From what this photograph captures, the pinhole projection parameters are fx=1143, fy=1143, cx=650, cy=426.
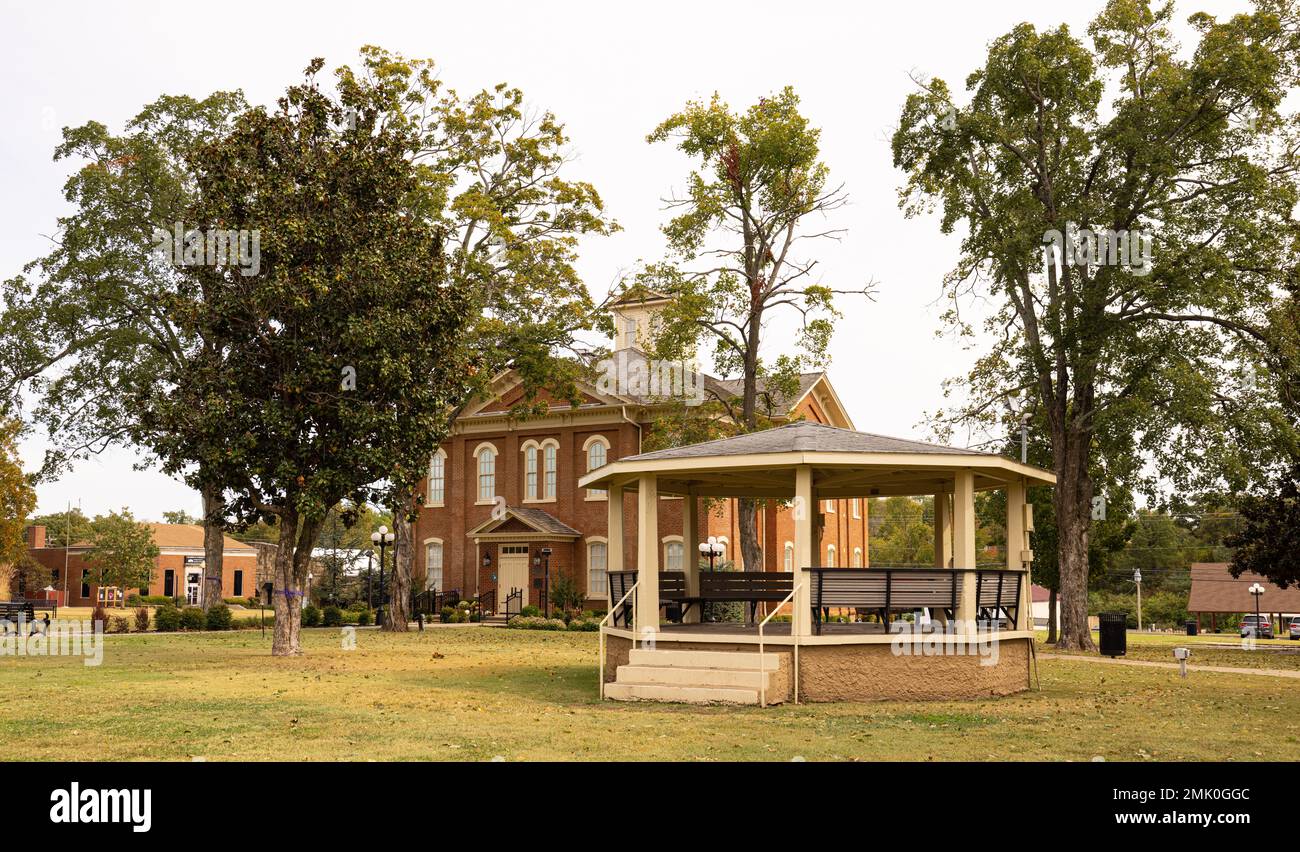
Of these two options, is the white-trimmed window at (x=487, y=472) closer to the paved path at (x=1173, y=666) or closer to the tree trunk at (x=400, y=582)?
the tree trunk at (x=400, y=582)

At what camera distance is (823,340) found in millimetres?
32031

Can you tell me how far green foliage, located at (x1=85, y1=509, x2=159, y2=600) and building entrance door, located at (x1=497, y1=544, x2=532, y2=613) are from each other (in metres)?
23.8

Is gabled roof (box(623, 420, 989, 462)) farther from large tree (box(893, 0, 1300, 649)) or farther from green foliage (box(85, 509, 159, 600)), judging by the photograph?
green foliage (box(85, 509, 159, 600))

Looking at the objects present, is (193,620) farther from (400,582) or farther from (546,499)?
(546,499)

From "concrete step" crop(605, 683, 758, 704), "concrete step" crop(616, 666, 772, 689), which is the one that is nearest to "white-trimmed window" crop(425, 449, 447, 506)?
"concrete step" crop(616, 666, 772, 689)

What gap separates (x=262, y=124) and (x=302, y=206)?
1907 mm

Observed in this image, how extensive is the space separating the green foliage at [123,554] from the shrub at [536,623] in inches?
1125

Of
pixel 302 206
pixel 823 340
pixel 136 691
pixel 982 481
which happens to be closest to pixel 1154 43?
pixel 823 340

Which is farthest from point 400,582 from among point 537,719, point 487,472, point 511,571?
point 537,719

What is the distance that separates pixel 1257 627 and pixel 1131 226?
101ft

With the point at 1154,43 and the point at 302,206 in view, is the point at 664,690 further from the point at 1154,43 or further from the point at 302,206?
the point at 1154,43

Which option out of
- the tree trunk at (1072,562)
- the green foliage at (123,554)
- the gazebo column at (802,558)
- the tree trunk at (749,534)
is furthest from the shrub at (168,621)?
the green foliage at (123,554)

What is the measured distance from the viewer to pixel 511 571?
45.9m

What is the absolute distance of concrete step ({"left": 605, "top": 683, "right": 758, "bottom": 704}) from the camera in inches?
575
